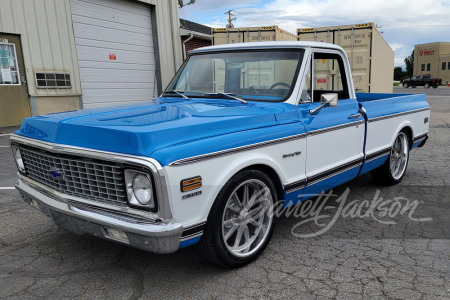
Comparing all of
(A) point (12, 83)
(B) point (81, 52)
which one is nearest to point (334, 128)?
(A) point (12, 83)

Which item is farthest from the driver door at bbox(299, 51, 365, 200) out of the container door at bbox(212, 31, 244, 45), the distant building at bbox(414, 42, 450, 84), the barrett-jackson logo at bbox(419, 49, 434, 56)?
the barrett-jackson logo at bbox(419, 49, 434, 56)

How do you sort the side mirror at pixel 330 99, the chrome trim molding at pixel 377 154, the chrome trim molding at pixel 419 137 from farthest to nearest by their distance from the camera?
1. the chrome trim molding at pixel 419 137
2. the chrome trim molding at pixel 377 154
3. the side mirror at pixel 330 99

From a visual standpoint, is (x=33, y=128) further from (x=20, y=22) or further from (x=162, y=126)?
(x=20, y=22)

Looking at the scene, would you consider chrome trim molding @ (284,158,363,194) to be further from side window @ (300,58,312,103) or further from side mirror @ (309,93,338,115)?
side window @ (300,58,312,103)

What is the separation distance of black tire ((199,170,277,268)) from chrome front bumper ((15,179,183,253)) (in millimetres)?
345

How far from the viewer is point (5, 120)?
29.9 ft

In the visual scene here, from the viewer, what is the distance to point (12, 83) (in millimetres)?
9094

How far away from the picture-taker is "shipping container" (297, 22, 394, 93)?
10.5m

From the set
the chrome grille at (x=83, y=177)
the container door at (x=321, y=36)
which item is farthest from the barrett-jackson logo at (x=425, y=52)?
the chrome grille at (x=83, y=177)

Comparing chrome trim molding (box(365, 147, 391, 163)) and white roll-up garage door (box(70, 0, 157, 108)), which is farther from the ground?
white roll-up garage door (box(70, 0, 157, 108))

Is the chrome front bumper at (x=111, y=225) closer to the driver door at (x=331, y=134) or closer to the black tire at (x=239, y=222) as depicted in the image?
the black tire at (x=239, y=222)

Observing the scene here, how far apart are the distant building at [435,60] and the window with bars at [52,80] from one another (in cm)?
6074

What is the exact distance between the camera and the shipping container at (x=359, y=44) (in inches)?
412

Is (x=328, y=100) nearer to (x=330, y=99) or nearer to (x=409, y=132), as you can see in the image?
(x=330, y=99)
